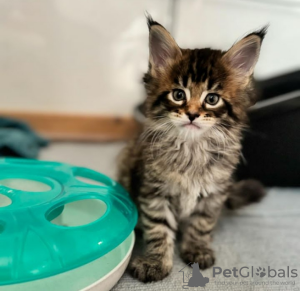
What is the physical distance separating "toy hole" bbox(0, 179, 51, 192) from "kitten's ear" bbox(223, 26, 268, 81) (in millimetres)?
657

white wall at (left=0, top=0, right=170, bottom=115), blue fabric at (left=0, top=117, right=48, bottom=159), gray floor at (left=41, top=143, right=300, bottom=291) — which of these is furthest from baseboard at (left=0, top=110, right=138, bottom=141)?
gray floor at (left=41, top=143, right=300, bottom=291)

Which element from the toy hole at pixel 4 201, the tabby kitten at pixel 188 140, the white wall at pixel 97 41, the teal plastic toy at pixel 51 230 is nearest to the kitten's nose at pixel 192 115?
the tabby kitten at pixel 188 140

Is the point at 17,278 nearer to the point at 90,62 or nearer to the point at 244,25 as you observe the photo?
the point at 90,62

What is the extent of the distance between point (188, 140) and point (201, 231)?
0.30 metres

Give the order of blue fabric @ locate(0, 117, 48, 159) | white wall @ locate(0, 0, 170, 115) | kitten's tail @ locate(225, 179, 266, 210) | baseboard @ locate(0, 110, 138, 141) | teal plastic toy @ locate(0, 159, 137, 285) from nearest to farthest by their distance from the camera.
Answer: teal plastic toy @ locate(0, 159, 137, 285), kitten's tail @ locate(225, 179, 266, 210), blue fabric @ locate(0, 117, 48, 159), white wall @ locate(0, 0, 170, 115), baseboard @ locate(0, 110, 138, 141)

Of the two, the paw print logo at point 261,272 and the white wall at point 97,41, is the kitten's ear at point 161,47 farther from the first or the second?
the white wall at point 97,41

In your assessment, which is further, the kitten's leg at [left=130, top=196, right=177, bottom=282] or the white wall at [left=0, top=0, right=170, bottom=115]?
the white wall at [left=0, top=0, right=170, bottom=115]

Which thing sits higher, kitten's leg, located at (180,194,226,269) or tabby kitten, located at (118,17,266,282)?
tabby kitten, located at (118,17,266,282)

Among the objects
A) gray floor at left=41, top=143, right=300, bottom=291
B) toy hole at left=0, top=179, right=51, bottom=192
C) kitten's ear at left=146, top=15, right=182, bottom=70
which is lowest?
gray floor at left=41, top=143, right=300, bottom=291

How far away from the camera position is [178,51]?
93 cm

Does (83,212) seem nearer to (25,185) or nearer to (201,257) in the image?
(25,185)

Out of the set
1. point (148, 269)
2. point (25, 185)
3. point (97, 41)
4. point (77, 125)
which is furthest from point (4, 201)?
point (97, 41)

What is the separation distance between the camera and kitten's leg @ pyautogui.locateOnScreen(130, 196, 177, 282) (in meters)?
0.90

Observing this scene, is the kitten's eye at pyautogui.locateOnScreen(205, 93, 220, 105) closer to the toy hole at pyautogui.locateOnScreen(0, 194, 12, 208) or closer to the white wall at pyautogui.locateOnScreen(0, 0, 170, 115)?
the toy hole at pyautogui.locateOnScreen(0, 194, 12, 208)
